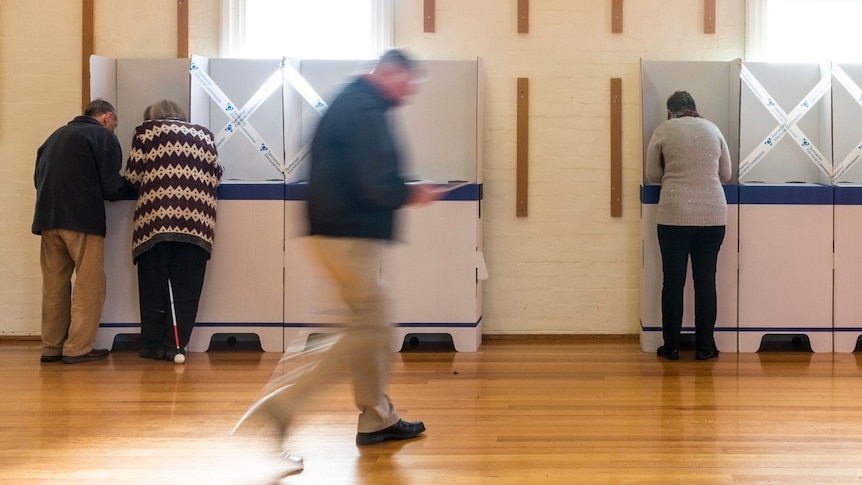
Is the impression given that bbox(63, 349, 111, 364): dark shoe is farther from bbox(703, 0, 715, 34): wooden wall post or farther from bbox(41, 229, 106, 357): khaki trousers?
bbox(703, 0, 715, 34): wooden wall post

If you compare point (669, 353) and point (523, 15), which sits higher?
point (523, 15)

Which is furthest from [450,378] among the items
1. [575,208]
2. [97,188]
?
[97,188]

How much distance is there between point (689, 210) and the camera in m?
5.89

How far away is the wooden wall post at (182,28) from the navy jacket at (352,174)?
3.46 metres

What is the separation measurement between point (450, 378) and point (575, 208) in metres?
1.90

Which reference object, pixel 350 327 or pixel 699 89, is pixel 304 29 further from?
pixel 350 327

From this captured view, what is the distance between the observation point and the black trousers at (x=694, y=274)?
19.6 feet

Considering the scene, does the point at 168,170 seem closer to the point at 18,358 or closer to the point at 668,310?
the point at 18,358

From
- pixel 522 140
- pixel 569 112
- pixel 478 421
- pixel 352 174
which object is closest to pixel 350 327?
pixel 352 174

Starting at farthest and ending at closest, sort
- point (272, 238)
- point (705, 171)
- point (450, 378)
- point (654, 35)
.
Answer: point (654, 35) → point (272, 238) → point (705, 171) → point (450, 378)

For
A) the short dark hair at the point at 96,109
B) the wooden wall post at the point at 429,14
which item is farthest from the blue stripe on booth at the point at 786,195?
the short dark hair at the point at 96,109

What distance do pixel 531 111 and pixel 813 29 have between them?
1.97 m

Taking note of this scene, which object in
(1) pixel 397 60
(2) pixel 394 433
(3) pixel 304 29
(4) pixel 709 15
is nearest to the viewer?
(1) pixel 397 60

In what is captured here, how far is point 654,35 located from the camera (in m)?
6.80
